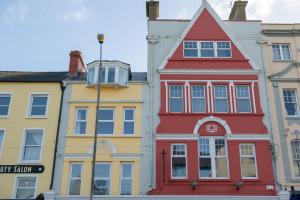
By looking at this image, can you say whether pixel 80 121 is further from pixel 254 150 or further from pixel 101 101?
pixel 254 150

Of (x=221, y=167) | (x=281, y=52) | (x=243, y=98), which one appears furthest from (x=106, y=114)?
(x=281, y=52)

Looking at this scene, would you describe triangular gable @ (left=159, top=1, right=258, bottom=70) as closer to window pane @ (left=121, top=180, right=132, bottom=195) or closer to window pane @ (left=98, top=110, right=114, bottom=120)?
window pane @ (left=98, top=110, right=114, bottom=120)

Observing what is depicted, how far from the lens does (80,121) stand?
82.2 ft

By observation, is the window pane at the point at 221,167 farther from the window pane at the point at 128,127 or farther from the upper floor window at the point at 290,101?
the window pane at the point at 128,127

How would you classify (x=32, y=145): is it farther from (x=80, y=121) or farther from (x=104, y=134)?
(x=104, y=134)

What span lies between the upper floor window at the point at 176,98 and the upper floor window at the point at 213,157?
2.63 metres

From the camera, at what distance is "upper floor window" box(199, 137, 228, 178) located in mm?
23359

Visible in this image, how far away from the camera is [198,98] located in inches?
1000

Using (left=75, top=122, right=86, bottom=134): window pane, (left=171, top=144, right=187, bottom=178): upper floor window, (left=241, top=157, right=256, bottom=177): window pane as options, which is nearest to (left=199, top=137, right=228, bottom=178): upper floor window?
(left=171, top=144, right=187, bottom=178): upper floor window

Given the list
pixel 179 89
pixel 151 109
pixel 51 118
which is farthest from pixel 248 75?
pixel 51 118

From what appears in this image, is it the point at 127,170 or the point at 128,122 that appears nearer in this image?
the point at 127,170

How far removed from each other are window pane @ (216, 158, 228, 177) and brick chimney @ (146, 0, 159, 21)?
12.0 m

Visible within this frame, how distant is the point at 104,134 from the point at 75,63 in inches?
265

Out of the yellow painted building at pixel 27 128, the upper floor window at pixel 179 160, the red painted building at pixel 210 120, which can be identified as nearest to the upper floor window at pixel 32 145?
the yellow painted building at pixel 27 128
